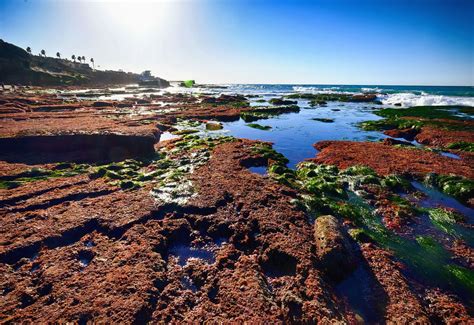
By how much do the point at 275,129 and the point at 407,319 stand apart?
89.6ft

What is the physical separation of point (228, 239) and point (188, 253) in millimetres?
1610

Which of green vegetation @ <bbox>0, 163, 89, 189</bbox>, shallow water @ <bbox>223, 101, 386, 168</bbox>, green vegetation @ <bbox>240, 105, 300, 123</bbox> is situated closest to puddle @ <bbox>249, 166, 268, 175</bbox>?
shallow water @ <bbox>223, 101, 386, 168</bbox>

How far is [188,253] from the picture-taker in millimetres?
8539

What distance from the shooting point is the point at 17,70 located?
312ft

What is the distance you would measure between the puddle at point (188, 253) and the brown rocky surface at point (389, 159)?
12.8m

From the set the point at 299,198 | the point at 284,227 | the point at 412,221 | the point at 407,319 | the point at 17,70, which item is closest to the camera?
the point at 407,319

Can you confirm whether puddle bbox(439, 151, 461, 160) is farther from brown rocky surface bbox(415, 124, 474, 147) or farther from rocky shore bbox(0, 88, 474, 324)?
rocky shore bbox(0, 88, 474, 324)

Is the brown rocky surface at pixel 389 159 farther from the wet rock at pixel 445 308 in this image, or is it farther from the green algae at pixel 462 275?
the wet rock at pixel 445 308

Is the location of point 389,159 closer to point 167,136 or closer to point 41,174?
point 167,136

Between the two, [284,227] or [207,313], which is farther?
[284,227]

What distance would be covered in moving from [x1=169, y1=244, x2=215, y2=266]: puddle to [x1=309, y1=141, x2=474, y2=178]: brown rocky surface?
12.8 metres

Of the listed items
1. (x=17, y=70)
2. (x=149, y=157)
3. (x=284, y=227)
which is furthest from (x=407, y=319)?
(x=17, y=70)

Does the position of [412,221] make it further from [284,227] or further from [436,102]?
[436,102]

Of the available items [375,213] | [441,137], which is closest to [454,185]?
[375,213]
